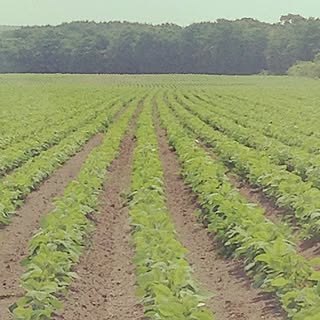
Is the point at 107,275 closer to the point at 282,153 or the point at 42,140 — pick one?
the point at 282,153

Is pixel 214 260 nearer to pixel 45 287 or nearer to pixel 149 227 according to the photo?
pixel 149 227

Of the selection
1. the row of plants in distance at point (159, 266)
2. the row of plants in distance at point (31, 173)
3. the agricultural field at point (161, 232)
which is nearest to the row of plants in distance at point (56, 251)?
the agricultural field at point (161, 232)

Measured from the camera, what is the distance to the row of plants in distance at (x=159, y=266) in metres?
5.32

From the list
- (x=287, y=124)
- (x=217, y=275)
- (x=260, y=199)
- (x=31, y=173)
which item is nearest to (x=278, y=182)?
(x=260, y=199)

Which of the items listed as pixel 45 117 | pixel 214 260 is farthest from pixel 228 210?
pixel 45 117

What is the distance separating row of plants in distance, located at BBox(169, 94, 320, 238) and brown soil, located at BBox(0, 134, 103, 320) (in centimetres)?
298

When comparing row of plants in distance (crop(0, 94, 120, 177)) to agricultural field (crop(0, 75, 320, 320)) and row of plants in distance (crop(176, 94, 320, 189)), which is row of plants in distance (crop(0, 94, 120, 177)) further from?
row of plants in distance (crop(176, 94, 320, 189))

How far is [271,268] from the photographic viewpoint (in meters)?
6.56

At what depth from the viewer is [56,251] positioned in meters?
7.34

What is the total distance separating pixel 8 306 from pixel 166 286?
163cm

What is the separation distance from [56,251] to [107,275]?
30.4 inches

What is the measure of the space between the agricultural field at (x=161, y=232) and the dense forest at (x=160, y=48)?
85.1m

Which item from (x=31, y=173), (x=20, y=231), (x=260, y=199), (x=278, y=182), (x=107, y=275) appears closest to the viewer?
(x=107, y=275)

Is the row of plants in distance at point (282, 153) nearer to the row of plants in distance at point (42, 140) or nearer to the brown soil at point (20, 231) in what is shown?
the brown soil at point (20, 231)
